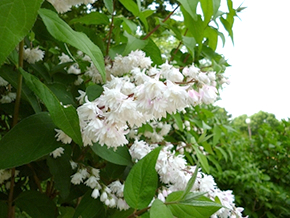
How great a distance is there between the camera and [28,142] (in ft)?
2.09

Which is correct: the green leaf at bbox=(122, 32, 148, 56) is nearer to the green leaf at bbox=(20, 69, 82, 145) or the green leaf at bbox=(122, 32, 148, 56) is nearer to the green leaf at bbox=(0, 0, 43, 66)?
the green leaf at bbox=(20, 69, 82, 145)

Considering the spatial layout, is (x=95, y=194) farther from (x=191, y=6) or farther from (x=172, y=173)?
(x=191, y=6)

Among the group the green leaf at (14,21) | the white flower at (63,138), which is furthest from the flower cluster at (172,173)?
the green leaf at (14,21)

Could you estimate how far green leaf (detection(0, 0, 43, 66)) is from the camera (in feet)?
1.18

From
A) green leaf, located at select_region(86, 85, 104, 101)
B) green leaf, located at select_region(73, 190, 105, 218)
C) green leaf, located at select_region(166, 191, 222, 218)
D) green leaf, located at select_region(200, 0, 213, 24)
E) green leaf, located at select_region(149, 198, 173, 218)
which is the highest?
green leaf, located at select_region(200, 0, 213, 24)

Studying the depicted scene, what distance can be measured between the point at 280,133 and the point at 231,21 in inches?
85.0

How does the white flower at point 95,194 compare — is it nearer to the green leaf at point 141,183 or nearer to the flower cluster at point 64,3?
the green leaf at point 141,183

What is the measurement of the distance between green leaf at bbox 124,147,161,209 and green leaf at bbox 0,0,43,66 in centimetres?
40

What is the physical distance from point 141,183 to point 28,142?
0.28 meters

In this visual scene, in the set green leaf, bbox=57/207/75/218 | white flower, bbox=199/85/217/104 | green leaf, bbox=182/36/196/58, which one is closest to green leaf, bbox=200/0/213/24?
green leaf, bbox=182/36/196/58

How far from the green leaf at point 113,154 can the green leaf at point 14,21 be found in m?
0.41

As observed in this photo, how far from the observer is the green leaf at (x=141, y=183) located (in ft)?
2.16

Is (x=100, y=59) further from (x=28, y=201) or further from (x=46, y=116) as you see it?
(x=28, y=201)

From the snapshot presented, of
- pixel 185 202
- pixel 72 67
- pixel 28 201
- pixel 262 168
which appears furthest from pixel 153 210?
pixel 262 168
